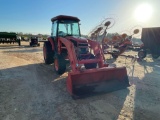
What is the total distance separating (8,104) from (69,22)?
4540 millimetres

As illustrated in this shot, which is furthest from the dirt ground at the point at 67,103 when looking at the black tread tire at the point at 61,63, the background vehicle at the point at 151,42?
the background vehicle at the point at 151,42

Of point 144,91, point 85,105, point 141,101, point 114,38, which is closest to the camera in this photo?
point 85,105

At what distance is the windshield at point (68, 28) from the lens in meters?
7.26

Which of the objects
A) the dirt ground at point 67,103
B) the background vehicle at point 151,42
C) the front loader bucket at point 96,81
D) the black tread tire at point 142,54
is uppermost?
the background vehicle at point 151,42

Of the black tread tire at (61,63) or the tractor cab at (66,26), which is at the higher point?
the tractor cab at (66,26)

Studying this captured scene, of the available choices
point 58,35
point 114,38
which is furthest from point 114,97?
point 114,38

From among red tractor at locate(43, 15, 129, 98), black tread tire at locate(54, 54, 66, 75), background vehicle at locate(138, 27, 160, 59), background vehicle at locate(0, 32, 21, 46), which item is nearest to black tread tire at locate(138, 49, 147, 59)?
background vehicle at locate(138, 27, 160, 59)

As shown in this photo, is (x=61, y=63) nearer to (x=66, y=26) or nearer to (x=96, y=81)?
(x=66, y=26)

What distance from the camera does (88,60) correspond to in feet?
17.5

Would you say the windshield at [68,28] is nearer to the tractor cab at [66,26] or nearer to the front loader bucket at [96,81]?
the tractor cab at [66,26]

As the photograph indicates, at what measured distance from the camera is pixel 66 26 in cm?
739

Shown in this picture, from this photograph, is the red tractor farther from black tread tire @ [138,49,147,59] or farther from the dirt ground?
black tread tire @ [138,49,147,59]

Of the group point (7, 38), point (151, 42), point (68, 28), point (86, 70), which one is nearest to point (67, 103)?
point (86, 70)

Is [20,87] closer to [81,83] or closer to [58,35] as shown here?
[81,83]
